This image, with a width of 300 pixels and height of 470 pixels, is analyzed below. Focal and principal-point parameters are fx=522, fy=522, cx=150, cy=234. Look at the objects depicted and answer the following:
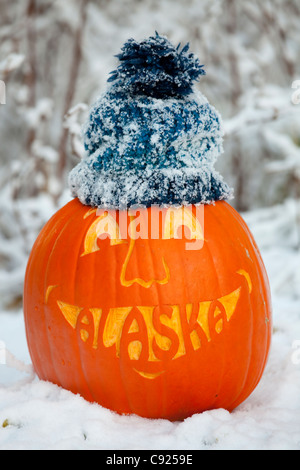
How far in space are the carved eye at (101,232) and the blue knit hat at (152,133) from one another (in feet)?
0.15

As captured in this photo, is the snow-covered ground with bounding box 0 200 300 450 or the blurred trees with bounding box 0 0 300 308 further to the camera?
the blurred trees with bounding box 0 0 300 308

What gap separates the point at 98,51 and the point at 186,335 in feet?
11.2

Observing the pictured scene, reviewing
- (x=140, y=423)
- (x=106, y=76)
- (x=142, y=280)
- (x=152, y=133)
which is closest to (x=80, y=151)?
(x=152, y=133)

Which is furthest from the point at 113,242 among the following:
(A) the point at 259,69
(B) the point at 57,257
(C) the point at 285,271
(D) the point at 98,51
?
(A) the point at 259,69

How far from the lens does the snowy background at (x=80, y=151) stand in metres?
1.41

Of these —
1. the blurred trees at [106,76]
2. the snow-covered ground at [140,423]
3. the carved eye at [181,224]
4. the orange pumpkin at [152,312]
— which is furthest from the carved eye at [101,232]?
the blurred trees at [106,76]

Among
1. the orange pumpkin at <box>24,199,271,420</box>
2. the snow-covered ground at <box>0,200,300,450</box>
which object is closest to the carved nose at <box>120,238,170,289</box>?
the orange pumpkin at <box>24,199,271,420</box>

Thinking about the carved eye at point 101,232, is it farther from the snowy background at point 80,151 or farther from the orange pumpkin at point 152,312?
the snowy background at point 80,151

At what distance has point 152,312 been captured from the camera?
56.4 inches

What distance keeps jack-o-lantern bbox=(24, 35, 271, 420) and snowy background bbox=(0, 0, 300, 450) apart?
9cm

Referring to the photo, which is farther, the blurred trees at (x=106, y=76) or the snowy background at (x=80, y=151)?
the blurred trees at (x=106, y=76)

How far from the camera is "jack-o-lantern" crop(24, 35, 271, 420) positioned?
144 centimetres

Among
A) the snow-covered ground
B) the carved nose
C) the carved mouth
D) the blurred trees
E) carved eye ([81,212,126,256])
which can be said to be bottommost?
the snow-covered ground

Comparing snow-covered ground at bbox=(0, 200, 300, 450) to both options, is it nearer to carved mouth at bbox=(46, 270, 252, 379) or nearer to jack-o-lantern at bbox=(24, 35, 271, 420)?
jack-o-lantern at bbox=(24, 35, 271, 420)
